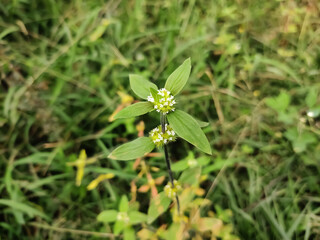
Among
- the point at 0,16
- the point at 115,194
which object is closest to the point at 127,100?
the point at 115,194

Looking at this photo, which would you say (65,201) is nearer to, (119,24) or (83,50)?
(83,50)

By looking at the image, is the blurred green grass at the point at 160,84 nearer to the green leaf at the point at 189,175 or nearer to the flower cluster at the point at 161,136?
the green leaf at the point at 189,175

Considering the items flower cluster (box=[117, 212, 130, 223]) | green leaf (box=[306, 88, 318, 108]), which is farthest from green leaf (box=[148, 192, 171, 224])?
green leaf (box=[306, 88, 318, 108])

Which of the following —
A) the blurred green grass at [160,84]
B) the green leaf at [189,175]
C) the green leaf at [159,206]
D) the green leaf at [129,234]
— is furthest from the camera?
the blurred green grass at [160,84]

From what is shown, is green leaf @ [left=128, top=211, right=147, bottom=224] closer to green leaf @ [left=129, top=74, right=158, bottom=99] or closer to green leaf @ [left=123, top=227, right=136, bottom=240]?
green leaf @ [left=123, top=227, right=136, bottom=240]

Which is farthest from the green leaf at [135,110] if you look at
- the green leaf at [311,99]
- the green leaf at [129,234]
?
the green leaf at [311,99]

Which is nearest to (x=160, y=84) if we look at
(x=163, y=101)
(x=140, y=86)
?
(x=140, y=86)
